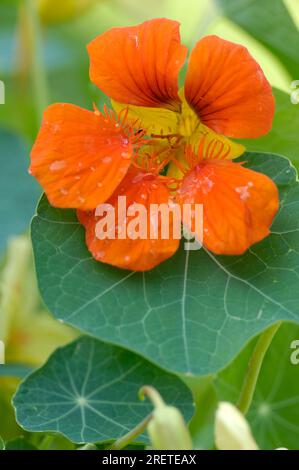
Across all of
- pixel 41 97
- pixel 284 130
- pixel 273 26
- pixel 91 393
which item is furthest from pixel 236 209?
pixel 41 97

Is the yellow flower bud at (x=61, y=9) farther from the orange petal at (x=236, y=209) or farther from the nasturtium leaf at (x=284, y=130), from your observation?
the orange petal at (x=236, y=209)

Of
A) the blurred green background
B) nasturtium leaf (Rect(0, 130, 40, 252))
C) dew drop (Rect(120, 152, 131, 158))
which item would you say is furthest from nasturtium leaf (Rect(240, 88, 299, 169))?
nasturtium leaf (Rect(0, 130, 40, 252))

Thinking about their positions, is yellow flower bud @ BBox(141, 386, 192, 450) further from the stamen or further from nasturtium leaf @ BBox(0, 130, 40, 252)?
nasturtium leaf @ BBox(0, 130, 40, 252)

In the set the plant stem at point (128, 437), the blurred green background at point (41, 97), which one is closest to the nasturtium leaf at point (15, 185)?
the blurred green background at point (41, 97)

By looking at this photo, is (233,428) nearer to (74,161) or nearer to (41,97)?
(74,161)
